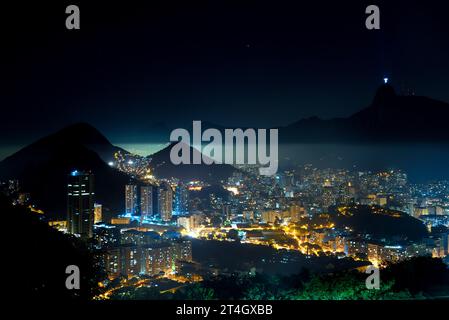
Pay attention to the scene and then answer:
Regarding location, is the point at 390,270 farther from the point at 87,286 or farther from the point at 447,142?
the point at 447,142

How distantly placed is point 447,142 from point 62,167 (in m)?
9.33

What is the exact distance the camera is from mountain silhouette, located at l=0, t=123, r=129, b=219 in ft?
27.6

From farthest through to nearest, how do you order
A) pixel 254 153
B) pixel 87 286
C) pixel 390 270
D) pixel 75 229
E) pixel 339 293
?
pixel 75 229 < pixel 254 153 < pixel 390 270 < pixel 87 286 < pixel 339 293

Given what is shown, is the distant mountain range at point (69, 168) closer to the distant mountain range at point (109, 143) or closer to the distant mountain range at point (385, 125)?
the distant mountain range at point (109, 143)

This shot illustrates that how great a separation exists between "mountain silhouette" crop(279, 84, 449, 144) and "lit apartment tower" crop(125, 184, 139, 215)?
14.9 feet

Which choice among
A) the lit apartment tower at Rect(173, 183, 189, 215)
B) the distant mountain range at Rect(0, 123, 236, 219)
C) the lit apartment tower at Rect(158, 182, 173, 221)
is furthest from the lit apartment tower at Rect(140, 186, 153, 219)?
the lit apartment tower at Rect(173, 183, 189, 215)

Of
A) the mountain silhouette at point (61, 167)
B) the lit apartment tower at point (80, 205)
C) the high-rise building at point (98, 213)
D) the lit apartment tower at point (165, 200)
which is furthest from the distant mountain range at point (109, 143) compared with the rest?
the lit apartment tower at point (165, 200)

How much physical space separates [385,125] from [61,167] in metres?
7.32

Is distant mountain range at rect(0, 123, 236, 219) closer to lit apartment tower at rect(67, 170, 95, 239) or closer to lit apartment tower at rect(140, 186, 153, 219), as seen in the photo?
lit apartment tower at rect(67, 170, 95, 239)

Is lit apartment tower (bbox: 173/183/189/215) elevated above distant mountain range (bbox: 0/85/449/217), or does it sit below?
below

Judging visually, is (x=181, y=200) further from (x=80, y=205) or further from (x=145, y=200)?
(x=80, y=205)

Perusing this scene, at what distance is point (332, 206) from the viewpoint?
12.2m

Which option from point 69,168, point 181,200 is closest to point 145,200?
point 181,200
